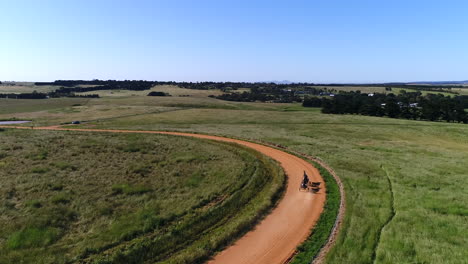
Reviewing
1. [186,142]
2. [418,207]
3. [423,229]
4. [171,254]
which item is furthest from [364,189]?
[186,142]

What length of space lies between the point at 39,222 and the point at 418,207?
24227mm

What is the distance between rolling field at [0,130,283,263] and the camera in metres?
14.3

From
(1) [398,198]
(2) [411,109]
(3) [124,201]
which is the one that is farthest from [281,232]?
(2) [411,109]

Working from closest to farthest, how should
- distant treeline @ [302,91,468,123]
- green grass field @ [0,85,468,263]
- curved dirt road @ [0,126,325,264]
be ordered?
curved dirt road @ [0,126,325,264], green grass field @ [0,85,468,263], distant treeline @ [302,91,468,123]

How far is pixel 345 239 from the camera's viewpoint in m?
15.2

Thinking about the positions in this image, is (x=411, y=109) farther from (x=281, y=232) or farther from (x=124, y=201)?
(x=124, y=201)

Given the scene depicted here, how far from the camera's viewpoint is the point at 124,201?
20438mm

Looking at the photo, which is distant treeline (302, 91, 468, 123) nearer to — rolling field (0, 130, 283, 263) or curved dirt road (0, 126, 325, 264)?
rolling field (0, 130, 283, 263)

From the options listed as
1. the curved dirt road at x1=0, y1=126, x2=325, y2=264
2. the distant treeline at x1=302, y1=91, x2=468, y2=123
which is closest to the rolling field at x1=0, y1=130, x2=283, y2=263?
the curved dirt road at x1=0, y1=126, x2=325, y2=264

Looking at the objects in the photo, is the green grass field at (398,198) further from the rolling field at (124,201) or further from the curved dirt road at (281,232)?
the rolling field at (124,201)

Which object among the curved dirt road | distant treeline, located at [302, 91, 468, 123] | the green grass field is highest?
distant treeline, located at [302, 91, 468, 123]

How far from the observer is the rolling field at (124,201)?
1434 centimetres

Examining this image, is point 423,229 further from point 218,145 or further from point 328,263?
point 218,145

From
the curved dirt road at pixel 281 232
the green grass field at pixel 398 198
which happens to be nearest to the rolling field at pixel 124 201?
the curved dirt road at pixel 281 232
